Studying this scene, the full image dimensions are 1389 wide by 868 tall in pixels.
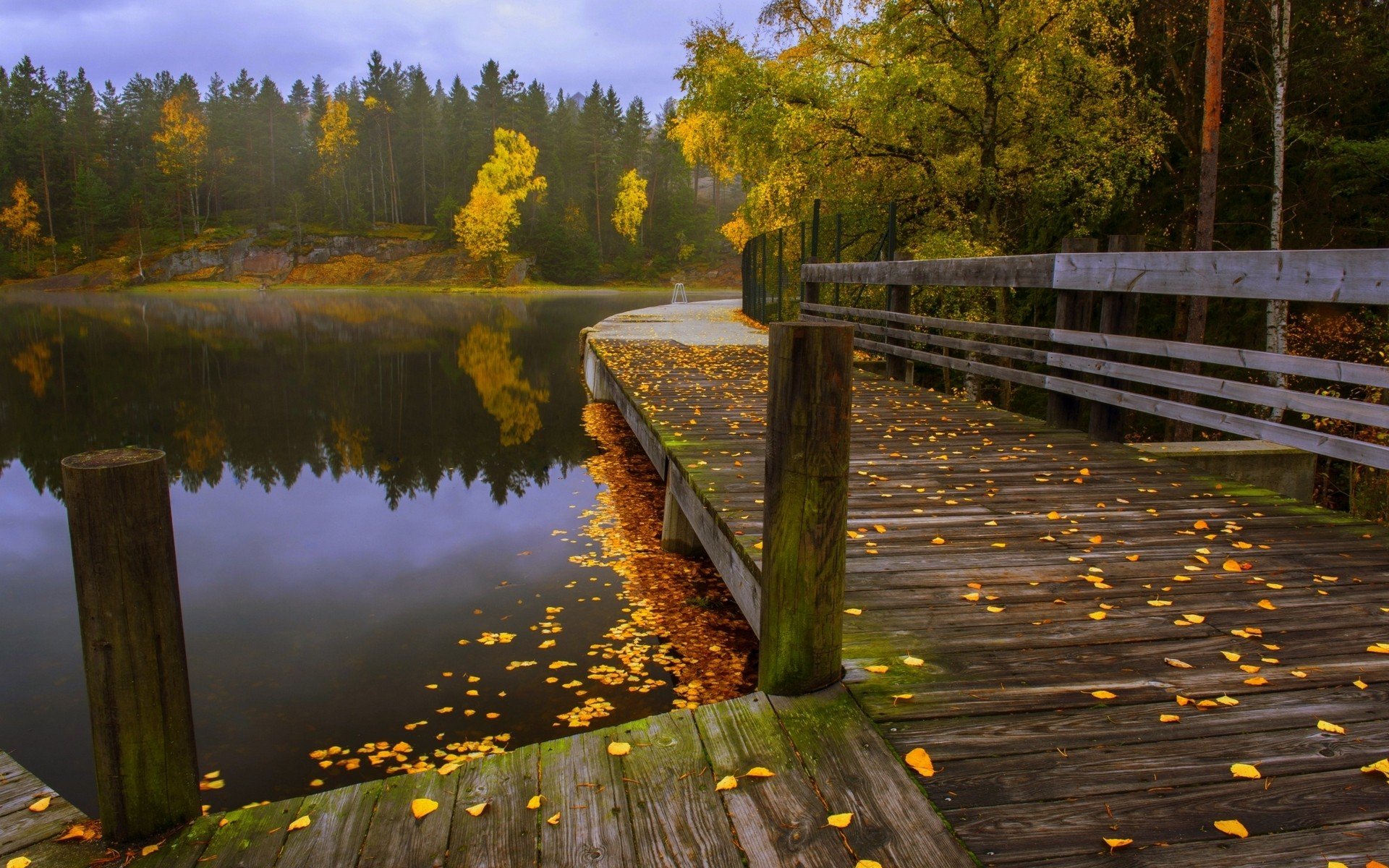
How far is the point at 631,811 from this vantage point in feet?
7.66

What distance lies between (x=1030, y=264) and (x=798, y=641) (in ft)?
17.5

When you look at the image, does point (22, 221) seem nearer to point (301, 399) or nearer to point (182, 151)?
point (182, 151)

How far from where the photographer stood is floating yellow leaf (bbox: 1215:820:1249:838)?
2.09 m

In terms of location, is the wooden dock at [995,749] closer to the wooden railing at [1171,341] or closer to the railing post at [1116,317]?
the wooden railing at [1171,341]

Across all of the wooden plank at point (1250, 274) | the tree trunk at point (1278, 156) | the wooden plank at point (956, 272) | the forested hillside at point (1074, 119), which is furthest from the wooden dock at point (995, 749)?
the forested hillside at point (1074, 119)

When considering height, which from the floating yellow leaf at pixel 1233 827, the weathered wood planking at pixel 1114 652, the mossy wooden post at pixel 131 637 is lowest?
the floating yellow leaf at pixel 1233 827

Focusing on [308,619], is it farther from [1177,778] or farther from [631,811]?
[1177,778]

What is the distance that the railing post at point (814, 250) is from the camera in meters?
13.1

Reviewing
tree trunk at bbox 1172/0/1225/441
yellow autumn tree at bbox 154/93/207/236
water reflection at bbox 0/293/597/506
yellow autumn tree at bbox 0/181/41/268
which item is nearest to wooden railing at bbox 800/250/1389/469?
water reflection at bbox 0/293/597/506

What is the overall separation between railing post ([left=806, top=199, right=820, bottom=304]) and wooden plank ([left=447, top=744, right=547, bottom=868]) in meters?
11.0

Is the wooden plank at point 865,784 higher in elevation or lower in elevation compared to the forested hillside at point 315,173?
lower

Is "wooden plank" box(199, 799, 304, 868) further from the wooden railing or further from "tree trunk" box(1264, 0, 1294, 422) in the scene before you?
"tree trunk" box(1264, 0, 1294, 422)

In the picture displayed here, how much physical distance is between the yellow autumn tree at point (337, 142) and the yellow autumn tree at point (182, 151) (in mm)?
9020

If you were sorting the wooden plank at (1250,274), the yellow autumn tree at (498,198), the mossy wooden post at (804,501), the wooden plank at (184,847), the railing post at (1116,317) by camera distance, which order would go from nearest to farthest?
the wooden plank at (184,847)
the mossy wooden post at (804,501)
the wooden plank at (1250,274)
the railing post at (1116,317)
the yellow autumn tree at (498,198)
